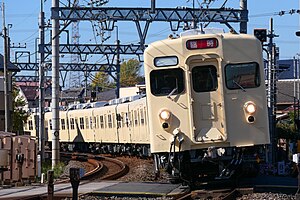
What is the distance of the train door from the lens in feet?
42.7

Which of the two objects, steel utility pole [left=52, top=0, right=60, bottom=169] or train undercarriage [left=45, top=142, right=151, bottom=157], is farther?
train undercarriage [left=45, top=142, right=151, bottom=157]

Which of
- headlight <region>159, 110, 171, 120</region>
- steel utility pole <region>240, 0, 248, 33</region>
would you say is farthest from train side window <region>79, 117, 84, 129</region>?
headlight <region>159, 110, 171, 120</region>

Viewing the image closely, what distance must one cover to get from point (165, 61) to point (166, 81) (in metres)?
0.38

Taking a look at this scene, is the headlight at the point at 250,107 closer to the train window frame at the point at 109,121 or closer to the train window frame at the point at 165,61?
the train window frame at the point at 165,61

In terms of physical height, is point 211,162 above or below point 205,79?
below

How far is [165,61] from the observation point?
13336mm

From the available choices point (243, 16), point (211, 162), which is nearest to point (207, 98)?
point (211, 162)

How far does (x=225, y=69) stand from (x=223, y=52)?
323 millimetres

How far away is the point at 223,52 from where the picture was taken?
13.1 metres

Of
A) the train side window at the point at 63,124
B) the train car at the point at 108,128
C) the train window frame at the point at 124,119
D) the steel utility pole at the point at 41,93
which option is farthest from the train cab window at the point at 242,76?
the train side window at the point at 63,124

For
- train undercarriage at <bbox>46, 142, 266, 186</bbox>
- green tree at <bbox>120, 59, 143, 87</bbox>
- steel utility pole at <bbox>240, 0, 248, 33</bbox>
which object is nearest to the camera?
train undercarriage at <bbox>46, 142, 266, 186</bbox>

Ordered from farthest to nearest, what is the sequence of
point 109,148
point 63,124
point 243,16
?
point 63,124 → point 109,148 → point 243,16

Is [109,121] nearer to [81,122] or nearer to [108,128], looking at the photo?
[108,128]

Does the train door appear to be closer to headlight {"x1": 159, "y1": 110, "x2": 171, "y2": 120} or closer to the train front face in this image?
the train front face
